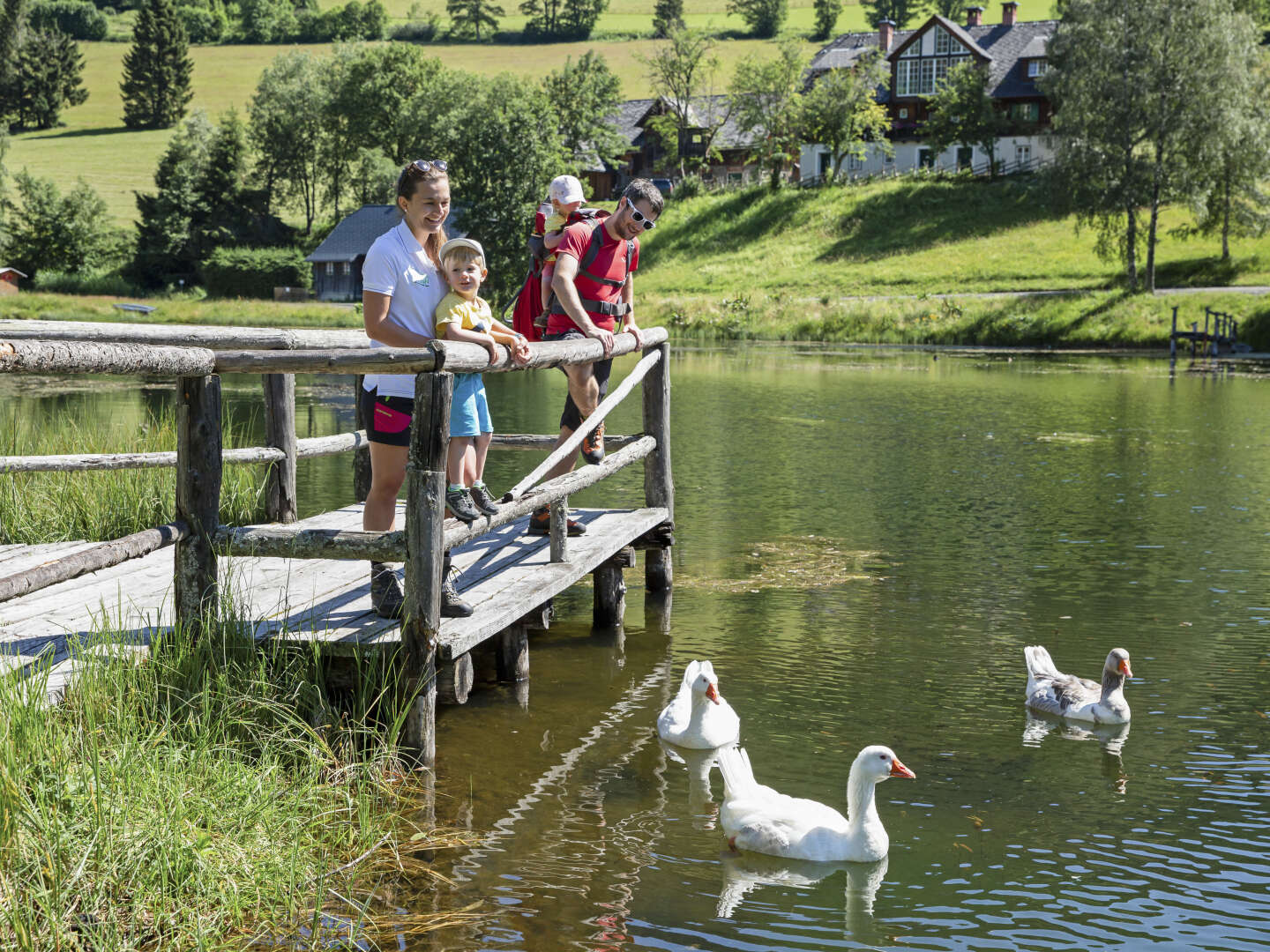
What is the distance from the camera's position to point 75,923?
14.0 feet

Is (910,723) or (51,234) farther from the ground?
(51,234)

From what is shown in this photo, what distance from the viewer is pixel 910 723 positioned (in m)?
7.84

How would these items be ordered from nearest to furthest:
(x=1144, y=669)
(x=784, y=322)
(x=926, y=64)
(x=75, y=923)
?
1. (x=75, y=923)
2. (x=1144, y=669)
3. (x=784, y=322)
4. (x=926, y=64)

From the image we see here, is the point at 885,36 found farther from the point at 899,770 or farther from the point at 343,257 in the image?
the point at 899,770

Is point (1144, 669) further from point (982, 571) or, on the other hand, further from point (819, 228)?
point (819, 228)

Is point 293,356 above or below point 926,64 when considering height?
below

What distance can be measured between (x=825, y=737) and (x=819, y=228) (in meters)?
62.6

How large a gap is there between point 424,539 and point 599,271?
345cm

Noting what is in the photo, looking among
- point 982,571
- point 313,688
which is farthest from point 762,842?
point 982,571

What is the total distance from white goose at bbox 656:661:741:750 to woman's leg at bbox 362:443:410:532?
1.96 metres

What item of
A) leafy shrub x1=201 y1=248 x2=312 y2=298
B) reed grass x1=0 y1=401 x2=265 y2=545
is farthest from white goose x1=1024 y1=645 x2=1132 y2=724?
leafy shrub x1=201 y1=248 x2=312 y2=298

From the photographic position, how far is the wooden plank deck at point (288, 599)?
6.16m

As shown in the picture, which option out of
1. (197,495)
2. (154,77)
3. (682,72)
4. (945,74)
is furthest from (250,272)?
(197,495)

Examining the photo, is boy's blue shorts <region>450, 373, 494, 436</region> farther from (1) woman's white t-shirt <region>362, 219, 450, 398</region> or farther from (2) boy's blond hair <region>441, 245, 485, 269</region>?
(2) boy's blond hair <region>441, 245, 485, 269</region>
